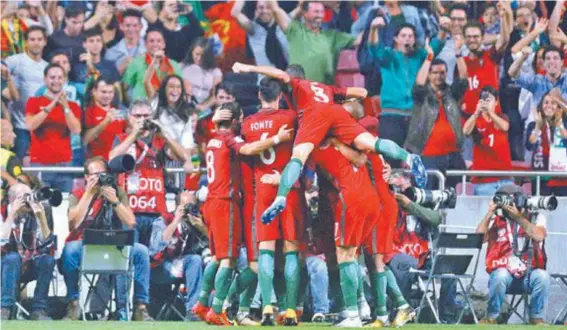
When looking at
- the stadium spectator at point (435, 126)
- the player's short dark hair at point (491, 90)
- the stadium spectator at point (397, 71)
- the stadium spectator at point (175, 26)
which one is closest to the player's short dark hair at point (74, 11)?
the stadium spectator at point (175, 26)

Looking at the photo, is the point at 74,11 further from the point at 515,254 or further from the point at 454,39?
the point at 515,254

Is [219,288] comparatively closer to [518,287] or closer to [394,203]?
[394,203]

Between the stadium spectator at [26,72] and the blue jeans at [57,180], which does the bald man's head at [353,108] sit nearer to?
the blue jeans at [57,180]

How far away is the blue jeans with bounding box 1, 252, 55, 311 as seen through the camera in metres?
16.5

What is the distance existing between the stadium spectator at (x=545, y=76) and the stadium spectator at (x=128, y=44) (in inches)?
176

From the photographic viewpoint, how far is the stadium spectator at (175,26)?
19.2 meters

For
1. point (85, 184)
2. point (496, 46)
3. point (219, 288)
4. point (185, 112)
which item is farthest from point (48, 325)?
point (496, 46)

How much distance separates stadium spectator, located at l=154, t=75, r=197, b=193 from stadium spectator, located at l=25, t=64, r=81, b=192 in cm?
100

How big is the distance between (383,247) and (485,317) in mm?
2638

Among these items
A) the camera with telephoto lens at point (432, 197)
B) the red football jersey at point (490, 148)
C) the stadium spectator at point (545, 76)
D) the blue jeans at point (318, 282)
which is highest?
the stadium spectator at point (545, 76)

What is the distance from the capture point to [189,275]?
1666cm

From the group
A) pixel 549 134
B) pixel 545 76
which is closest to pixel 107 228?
pixel 549 134

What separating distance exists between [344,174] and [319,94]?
769mm

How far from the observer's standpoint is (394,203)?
14539 mm
